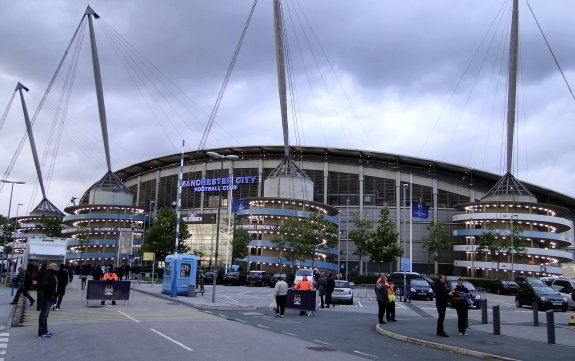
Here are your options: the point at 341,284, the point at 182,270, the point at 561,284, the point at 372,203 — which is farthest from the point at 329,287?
the point at 372,203

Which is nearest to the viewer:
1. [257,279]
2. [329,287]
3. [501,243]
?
[329,287]

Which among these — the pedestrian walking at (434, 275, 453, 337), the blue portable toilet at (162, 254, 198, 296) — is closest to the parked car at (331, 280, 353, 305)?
the blue portable toilet at (162, 254, 198, 296)

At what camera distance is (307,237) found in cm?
6419

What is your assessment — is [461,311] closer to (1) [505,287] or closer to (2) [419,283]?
(2) [419,283]

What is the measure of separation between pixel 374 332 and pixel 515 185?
7225cm

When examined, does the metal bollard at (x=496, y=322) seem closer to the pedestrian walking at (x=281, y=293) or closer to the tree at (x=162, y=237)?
the pedestrian walking at (x=281, y=293)

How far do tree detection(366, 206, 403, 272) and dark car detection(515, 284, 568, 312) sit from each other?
30.3 metres

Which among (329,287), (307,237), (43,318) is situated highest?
(307,237)

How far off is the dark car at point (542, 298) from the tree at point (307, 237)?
112 ft

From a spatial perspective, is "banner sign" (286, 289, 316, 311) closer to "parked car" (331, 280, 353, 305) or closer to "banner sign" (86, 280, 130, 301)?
"banner sign" (86, 280, 130, 301)

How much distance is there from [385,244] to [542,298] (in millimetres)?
33285

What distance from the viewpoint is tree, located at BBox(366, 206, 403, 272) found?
62469 mm

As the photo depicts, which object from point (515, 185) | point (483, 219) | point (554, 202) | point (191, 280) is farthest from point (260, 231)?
point (554, 202)

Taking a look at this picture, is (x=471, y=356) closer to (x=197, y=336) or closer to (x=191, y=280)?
(x=197, y=336)
